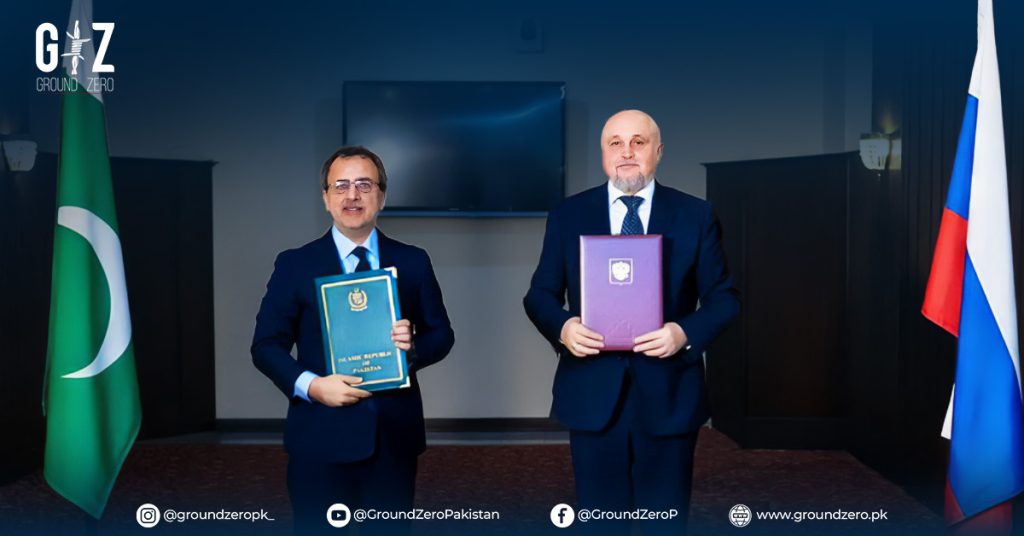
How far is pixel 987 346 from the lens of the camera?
2.72 metres

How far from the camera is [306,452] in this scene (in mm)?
2238

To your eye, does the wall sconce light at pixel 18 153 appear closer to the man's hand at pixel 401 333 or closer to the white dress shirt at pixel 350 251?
the white dress shirt at pixel 350 251

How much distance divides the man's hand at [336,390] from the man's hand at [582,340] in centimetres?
49

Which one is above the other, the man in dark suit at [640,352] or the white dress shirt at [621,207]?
the white dress shirt at [621,207]

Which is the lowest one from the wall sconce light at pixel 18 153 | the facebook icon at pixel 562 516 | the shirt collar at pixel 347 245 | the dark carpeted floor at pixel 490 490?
the dark carpeted floor at pixel 490 490

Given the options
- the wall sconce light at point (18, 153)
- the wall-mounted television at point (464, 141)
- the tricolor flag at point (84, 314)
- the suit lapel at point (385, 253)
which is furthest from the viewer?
the wall-mounted television at point (464, 141)

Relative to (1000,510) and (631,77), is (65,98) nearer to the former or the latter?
(1000,510)

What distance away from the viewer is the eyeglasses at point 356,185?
222 cm

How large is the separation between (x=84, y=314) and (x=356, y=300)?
1197mm

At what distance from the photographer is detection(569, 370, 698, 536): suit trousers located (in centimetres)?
231

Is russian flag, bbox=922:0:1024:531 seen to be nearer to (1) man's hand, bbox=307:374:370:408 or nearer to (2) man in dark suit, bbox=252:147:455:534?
(2) man in dark suit, bbox=252:147:455:534

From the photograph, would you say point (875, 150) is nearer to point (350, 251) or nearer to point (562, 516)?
point (562, 516)

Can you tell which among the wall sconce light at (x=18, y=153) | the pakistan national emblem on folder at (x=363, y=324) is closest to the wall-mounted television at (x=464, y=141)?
the wall sconce light at (x=18, y=153)

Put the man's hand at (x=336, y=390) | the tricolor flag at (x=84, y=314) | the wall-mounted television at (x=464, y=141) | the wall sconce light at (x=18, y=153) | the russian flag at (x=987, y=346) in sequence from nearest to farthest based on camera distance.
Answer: the man's hand at (x=336, y=390) → the russian flag at (x=987, y=346) → the tricolor flag at (x=84, y=314) → the wall sconce light at (x=18, y=153) → the wall-mounted television at (x=464, y=141)
